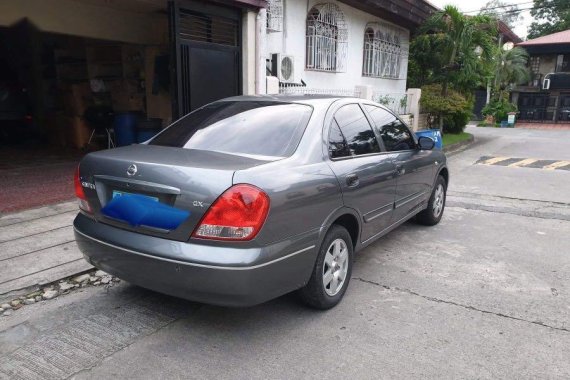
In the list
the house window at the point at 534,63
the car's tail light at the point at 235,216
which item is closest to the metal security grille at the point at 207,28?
the car's tail light at the point at 235,216

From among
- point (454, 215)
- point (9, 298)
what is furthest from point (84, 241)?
point (454, 215)

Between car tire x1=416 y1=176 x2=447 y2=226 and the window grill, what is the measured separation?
5.10 m

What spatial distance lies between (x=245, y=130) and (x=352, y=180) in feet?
3.00

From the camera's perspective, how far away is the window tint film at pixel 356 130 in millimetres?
3818

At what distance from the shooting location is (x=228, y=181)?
2.73 m

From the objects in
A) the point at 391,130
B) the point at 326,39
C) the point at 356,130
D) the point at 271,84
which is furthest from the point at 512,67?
the point at 356,130

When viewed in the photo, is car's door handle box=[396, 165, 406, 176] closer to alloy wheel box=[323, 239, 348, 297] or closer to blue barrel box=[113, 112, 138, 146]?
alloy wheel box=[323, 239, 348, 297]

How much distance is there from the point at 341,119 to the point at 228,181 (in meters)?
1.47

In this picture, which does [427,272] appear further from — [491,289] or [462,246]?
[462,246]

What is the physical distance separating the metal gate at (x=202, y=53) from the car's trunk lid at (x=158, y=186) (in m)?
3.98

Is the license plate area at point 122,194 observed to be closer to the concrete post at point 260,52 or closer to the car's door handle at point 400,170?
the car's door handle at point 400,170

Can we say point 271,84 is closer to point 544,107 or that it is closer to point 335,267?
point 335,267

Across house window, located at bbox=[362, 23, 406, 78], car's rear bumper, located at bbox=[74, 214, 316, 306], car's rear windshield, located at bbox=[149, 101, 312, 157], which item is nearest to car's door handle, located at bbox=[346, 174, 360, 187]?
car's rear windshield, located at bbox=[149, 101, 312, 157]

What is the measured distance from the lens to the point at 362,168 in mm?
3764
